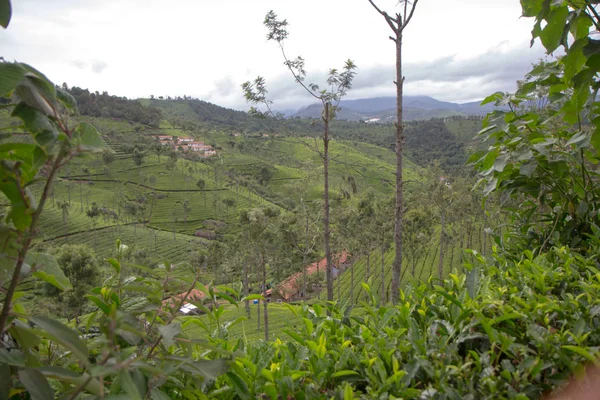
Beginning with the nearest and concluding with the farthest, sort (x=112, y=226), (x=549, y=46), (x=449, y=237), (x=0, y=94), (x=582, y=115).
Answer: (x=0, y=94), (x=549, y=46), (x=582, y=115), (x=449, y=237), (x=112, y=226)

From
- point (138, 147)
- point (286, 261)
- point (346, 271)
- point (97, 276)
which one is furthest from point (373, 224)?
point (138, 147)

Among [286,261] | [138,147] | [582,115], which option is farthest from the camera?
[138,147]

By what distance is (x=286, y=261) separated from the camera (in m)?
27.5

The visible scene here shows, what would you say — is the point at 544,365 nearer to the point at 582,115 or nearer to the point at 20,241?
the point at 20,241

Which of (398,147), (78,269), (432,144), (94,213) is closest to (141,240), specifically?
(94,213)

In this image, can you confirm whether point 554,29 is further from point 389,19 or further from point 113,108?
point 113,108

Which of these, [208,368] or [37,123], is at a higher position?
[37,123]

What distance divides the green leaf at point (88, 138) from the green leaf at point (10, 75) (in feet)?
0.38

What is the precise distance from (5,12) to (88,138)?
0.83 ft

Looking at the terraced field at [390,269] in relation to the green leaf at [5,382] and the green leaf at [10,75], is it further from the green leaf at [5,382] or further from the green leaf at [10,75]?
the green leaf at [10,75]

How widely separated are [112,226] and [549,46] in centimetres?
5966

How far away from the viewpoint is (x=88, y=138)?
0.74 metres

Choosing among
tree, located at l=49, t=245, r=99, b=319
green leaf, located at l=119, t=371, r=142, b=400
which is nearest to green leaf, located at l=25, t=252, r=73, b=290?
green leaf, located at l=119, t=371, r=142, b=400

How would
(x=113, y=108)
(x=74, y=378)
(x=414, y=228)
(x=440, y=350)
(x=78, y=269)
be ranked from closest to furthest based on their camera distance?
1. (x=74, y=378)
2. (x=440, y=350)
3. (x=78, y=269)
4. (x=414, y=228)
5. (x=113, y=108)
